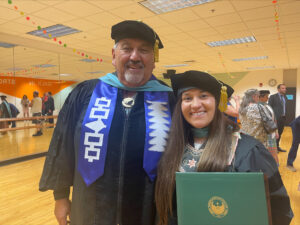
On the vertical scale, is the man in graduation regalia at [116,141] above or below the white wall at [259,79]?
below

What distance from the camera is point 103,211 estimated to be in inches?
47.9

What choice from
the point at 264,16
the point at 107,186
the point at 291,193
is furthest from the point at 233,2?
the point at 107,186

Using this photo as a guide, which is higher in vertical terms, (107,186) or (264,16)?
(264,16)

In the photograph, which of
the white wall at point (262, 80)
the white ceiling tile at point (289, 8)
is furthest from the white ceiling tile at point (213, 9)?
the white wall at point (262, 80)

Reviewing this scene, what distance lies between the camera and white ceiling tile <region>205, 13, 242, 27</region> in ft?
13.9

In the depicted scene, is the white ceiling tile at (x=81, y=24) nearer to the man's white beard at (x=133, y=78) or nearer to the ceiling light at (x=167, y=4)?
the ceiling light at (x=167, y=4)

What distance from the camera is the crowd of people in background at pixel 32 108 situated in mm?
5137

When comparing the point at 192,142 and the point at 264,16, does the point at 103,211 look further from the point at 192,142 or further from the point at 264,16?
the point at 264,16

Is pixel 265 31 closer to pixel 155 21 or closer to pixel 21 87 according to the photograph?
pixel 155 21

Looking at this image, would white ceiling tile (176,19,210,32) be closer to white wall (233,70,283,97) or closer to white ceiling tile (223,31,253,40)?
white ceiling tile (223,31,253,40)

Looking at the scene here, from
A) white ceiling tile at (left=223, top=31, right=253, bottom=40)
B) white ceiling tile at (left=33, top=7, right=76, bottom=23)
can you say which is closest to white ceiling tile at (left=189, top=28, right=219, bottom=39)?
white ceiling tile at (left=223, top=31, right=253, bottom=40)

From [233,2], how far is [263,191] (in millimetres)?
3635

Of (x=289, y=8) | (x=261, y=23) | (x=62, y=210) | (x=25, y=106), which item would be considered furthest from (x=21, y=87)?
(x=289, y=8)

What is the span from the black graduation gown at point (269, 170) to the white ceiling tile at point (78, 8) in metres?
3.58
